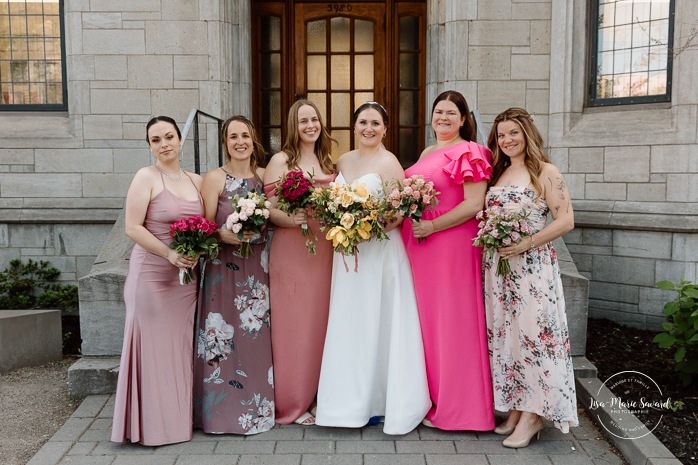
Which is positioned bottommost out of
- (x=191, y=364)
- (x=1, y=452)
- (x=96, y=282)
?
(x=1, y=452)

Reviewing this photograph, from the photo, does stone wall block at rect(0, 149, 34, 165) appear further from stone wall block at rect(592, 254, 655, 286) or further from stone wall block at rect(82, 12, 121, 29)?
stone wall block at rect(592, 254, 655, 286)

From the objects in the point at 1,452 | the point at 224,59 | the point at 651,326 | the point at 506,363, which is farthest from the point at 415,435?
the point at 224,59

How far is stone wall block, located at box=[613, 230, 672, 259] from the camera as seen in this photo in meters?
6.91


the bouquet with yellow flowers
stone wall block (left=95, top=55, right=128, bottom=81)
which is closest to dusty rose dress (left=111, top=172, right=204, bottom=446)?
the bouquet with yellow flowers

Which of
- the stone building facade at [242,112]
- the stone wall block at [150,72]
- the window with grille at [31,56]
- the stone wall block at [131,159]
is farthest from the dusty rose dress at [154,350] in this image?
the window with grille at [31,56]

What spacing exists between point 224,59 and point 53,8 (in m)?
2.29

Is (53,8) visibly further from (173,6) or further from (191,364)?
(191,364)

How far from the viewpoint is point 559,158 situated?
295 inches

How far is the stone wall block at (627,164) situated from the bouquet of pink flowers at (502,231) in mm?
3733

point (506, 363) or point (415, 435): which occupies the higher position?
point (506, 363)

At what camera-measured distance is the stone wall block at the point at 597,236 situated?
7244mm

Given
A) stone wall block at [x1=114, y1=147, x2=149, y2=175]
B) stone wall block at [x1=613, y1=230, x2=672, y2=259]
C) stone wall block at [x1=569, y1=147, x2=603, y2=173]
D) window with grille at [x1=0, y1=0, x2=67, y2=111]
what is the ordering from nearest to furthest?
stone wall block at [x1=613, y1=230, x2=672, y2=259]
stone wall block at [x1=569, y1=147, x2=603, y2=173]
stone wall block at [x1=114, y1=147, x2=149, y2=175]
window with grille at [x1=0, y1=0, x2=67, y2=111]

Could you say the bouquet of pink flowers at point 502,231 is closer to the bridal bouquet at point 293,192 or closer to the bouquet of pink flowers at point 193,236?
the bridal bouquet at point 293,192

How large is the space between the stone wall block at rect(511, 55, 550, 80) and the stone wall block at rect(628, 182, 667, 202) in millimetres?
1585
